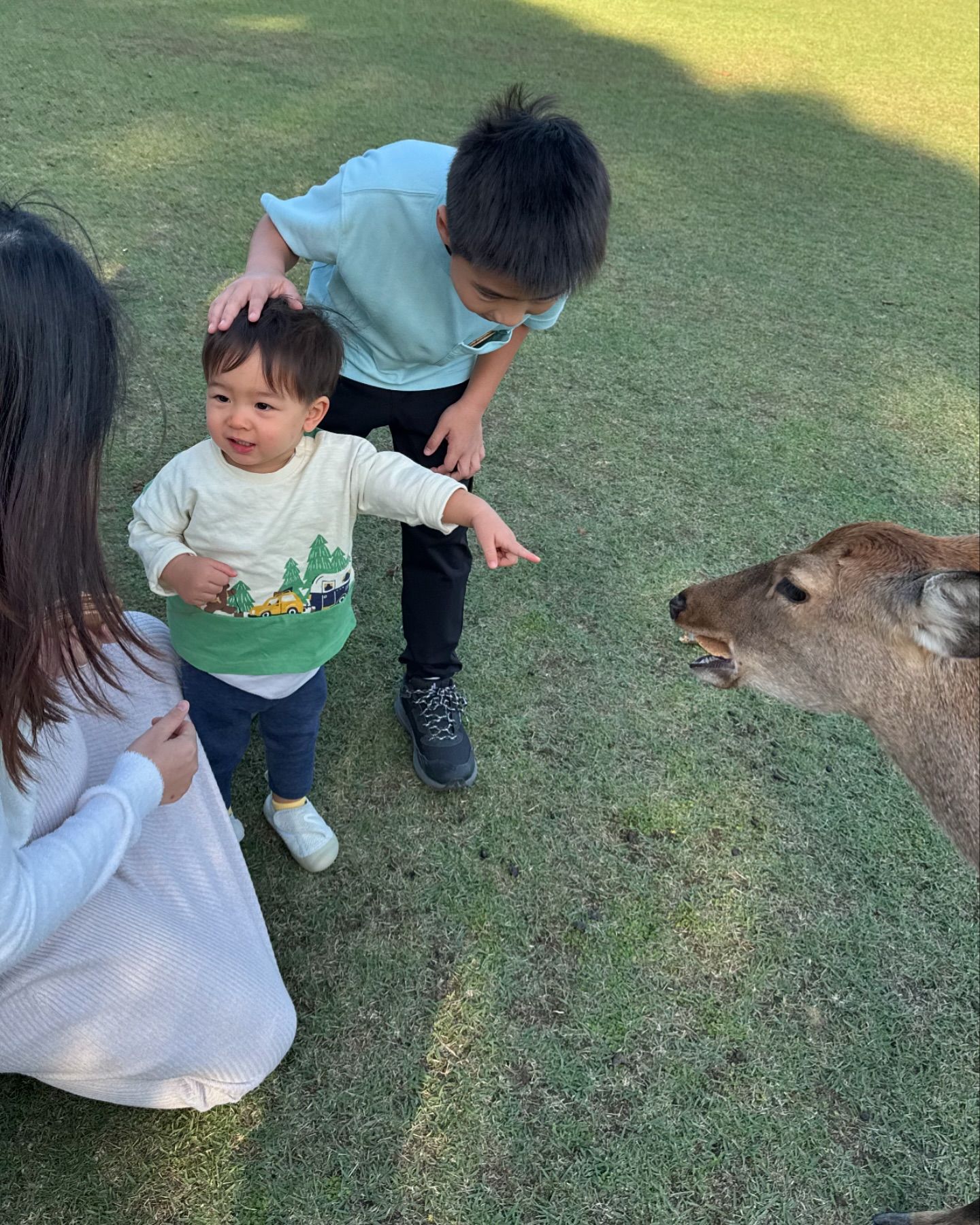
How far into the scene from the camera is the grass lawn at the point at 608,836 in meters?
1.88

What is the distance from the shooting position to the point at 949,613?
1.96m

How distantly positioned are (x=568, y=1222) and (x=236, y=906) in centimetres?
89

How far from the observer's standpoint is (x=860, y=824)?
267 centimetres

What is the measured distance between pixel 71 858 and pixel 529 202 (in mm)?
1463

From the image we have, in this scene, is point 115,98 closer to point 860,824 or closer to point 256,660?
point 256,660

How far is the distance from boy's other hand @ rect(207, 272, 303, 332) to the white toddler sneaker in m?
1.15

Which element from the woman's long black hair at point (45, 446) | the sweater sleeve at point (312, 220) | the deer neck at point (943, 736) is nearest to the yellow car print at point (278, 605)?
the woman's long black hair at point (45, 446)

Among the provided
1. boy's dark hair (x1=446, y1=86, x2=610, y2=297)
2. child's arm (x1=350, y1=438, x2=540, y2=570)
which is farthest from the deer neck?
boy's dark hair (x1=446, y1=86, x2=610, y2=297)

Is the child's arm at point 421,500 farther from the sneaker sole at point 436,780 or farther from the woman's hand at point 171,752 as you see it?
the sneaker sole at point 436,780

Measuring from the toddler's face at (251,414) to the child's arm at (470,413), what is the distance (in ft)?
1.70

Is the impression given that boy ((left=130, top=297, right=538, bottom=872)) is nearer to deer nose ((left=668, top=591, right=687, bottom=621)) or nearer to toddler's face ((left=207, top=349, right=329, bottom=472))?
toddler's face ((left=207, top=349, right=329, bottom=472))

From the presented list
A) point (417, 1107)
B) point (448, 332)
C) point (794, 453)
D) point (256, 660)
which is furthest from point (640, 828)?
point (794, 453)

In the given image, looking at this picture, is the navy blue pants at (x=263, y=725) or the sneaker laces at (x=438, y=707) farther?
the sneaker laces at (x=438, y=707)

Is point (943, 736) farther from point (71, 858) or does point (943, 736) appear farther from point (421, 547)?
point (71, 858)
